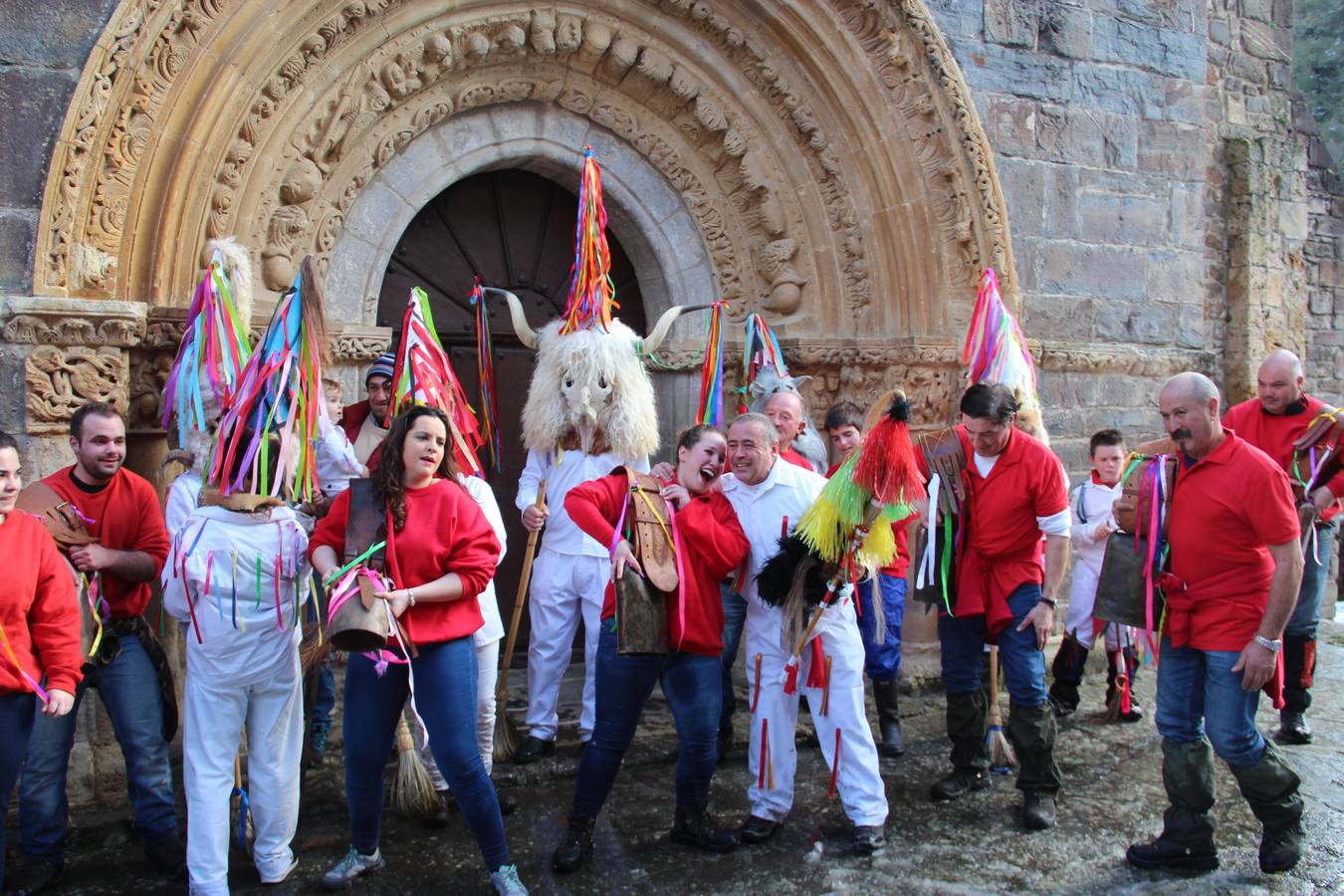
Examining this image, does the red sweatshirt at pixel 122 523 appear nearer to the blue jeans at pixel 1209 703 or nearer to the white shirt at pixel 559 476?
the white shirt at pixel 559 476

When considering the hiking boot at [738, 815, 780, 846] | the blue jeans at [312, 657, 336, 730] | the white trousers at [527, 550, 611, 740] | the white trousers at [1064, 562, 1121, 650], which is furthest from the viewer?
the white trousers at [1064, 562, 1121, 650]

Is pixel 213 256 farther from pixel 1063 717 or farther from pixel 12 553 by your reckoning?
pixel 1063 717

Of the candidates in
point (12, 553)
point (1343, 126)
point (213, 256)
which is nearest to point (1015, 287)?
point (213, 256)

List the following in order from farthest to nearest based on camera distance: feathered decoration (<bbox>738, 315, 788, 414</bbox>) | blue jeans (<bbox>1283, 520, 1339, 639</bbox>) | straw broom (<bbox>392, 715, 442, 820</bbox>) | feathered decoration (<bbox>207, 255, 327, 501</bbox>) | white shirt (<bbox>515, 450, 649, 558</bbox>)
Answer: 1. feathered decoration (<bbox>738, 315, 788, 414</bbox>)
2. blue jeans (<bbox>1283, 520, 1339, 639</bbox>)
3. white shirt (<bbox>515, 450, 649, 558</bbox>)
4. straw broom (<bbox>392, 715, 442, 820</bbox>)
5. feathered decoration (<bbox>207, 255, 327, 501</bbox>)

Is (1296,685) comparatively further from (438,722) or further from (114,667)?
(114,667)

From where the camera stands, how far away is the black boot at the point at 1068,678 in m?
5.62

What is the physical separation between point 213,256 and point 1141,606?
3.70m

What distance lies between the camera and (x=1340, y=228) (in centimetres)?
901

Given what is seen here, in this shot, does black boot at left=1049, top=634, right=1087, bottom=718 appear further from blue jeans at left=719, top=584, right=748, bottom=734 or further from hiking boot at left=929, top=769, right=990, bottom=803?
blue jeans at left=719, top=584, right=748, bottom=734

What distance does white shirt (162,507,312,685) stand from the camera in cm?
336

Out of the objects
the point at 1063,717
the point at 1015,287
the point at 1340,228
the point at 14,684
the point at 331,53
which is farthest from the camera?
the point at 1340,228

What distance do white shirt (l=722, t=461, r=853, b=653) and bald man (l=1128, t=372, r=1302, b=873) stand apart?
3.83 ft

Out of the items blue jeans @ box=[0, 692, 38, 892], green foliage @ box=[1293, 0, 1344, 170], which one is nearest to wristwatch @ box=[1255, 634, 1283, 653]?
blue jeans @ box=[0, 692, 38, 892]

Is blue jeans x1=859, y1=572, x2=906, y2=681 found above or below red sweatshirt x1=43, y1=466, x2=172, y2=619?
below
